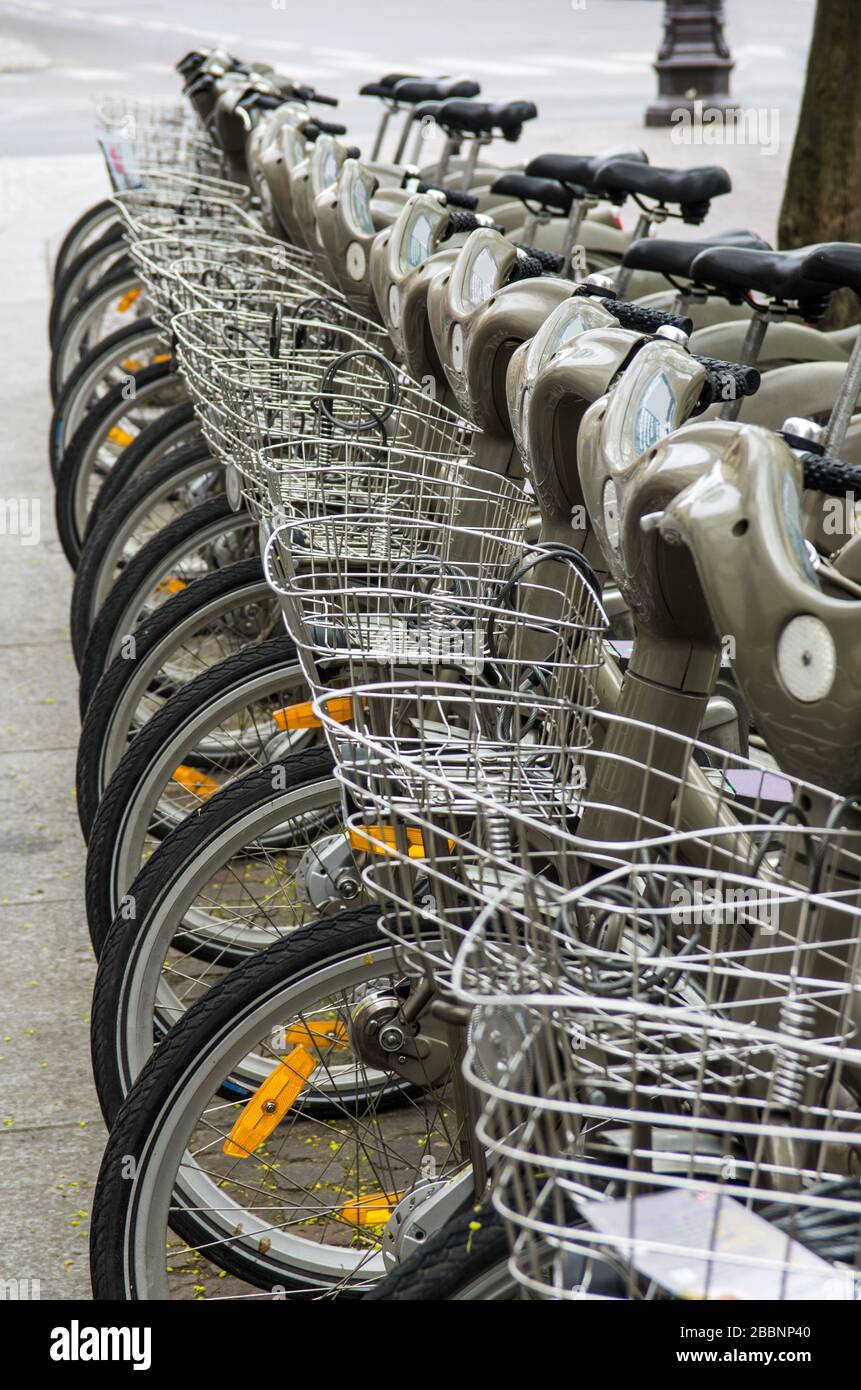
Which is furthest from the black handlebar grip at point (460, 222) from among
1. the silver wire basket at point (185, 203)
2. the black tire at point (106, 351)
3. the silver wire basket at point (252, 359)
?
the black tire at point (106, 351)

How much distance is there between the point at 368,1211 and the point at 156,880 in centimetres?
Answer: 60

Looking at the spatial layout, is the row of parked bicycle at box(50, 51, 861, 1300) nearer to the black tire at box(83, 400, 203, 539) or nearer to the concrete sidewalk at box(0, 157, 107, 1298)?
the black tire at box(83, 400, 203, 539)

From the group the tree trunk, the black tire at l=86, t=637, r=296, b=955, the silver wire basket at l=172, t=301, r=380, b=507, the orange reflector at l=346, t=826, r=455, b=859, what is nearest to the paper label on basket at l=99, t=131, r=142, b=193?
the tree trunk

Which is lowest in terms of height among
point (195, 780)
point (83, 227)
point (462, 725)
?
point (195, 780)

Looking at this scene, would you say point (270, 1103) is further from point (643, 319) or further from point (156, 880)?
point (643, 319)

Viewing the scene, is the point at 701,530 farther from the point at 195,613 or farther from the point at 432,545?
the point at 195,613

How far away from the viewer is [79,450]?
526 cm

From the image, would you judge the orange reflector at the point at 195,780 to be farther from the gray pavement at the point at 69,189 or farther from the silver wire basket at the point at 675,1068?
the silver wire basket at the point at 675,1068

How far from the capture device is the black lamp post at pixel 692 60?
14758mm

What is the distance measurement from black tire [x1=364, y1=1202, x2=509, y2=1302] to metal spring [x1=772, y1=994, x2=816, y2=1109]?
0.28 meters

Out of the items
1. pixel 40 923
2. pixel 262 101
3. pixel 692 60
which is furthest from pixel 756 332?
pixel 692 60

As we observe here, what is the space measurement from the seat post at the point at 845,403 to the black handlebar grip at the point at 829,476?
0.99m

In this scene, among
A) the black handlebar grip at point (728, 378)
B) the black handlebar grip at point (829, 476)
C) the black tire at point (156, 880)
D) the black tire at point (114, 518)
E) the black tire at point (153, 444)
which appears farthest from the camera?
the black tire at point (153, 444)
